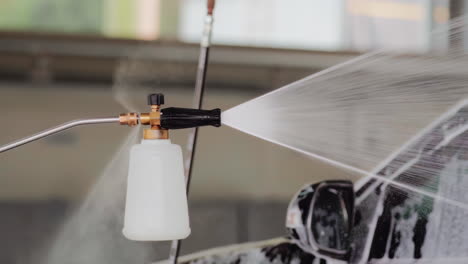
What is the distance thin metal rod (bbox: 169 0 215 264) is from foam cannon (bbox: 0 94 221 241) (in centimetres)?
20

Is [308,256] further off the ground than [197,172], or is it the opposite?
[197,172]

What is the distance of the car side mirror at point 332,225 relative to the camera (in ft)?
2.49

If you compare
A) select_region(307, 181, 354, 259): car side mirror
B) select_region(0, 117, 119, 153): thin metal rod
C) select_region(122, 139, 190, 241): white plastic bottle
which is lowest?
select_region(307, 181, 354, 259): car side mirror

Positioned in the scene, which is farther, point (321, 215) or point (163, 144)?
point (321, 215)

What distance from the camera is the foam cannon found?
23.8 inches

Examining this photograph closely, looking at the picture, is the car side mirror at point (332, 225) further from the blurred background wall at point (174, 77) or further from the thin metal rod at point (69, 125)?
the thin metal rod at point (69, 125)

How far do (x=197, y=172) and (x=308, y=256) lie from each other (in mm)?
225

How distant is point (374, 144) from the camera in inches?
31.6

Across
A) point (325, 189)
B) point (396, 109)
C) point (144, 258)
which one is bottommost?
point (144, 258)

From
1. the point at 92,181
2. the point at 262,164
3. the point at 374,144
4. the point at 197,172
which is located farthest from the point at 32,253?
the point at 374,144

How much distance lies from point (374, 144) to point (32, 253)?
57 cm

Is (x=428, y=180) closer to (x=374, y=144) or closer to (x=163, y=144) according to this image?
(x=374, y=144)

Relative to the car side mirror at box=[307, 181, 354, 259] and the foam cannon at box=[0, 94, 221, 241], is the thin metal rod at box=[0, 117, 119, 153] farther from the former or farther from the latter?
the car side mirror at box=[307, 181, 354, 259]

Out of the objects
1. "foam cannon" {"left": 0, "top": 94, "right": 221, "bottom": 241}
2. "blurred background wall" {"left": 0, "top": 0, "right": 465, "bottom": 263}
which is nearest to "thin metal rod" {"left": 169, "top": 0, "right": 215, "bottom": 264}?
"blurred background wall" {"left": 0, "top": 0, "right": 465, "bottom": 263}
